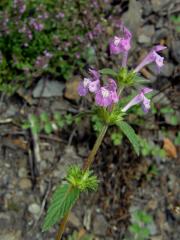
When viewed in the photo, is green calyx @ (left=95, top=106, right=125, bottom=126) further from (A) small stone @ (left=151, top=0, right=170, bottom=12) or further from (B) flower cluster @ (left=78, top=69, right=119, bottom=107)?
(A) small stone @ (left=151, top=0, right=170, bottom=12)

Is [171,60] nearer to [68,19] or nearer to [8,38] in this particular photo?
[68,19]

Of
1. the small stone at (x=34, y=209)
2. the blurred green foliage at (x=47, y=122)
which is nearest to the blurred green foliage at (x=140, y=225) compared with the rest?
the small stone at (x=34, y=209)

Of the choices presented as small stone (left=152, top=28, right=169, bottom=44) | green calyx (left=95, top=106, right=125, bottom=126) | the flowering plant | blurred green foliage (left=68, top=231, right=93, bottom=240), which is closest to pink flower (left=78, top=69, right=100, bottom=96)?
the flowering plant

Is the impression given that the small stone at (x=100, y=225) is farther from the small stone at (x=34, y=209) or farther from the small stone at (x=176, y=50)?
the small stone at (x=176, y=50)

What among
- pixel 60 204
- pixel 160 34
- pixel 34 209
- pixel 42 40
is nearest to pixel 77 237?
pixel 34 209

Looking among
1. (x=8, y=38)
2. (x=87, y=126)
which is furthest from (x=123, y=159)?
(x=8, y=38)

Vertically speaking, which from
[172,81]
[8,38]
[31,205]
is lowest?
[31,205]
